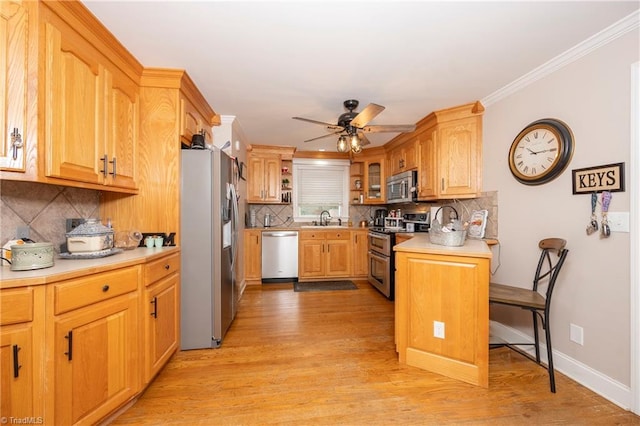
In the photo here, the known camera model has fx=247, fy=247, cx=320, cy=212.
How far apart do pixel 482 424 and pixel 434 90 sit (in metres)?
2.61

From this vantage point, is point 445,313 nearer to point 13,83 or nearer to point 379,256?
point 379,256

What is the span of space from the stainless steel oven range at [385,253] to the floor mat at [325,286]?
0.39 m

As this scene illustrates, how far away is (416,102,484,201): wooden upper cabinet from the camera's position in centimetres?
275

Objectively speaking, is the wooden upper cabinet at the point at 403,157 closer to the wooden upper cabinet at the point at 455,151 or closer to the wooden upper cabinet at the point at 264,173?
the wooden upper cabinet at the point at 455,151

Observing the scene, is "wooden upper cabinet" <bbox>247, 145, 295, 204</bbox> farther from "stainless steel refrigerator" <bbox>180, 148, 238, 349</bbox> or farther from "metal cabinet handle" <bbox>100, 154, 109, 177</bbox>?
"metal cabinet handle" <bbox>100, 154, 109, 177</bbox>

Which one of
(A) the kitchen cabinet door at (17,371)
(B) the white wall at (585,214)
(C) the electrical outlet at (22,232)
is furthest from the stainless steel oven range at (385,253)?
(C) the electrical outlet at (22,232)

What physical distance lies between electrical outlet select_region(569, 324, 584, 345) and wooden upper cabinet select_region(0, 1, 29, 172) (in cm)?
355

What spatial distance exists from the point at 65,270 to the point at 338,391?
172 centimetres

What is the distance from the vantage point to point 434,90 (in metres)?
2.41

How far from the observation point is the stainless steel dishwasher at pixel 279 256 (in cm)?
432

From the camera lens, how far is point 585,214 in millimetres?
1759

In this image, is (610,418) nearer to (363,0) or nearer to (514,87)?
(514,87)

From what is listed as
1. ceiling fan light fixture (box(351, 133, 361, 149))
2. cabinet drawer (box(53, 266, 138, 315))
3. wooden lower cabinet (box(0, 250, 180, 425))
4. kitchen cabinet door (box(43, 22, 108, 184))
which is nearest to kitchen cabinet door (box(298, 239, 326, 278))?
ceiling fan light fixture (box(351, 133, 361, 149))

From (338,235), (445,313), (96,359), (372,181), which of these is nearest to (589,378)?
(445,313)
